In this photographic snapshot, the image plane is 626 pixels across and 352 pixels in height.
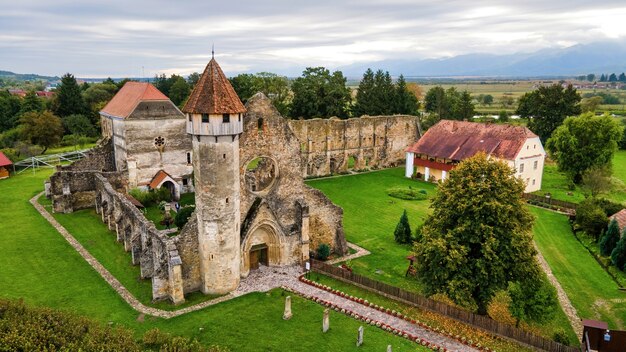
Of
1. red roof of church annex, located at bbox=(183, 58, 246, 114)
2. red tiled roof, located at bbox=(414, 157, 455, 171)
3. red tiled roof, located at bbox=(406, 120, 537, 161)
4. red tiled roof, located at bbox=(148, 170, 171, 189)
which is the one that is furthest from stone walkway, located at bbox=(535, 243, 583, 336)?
red tiled roof, located at bbox=(148, 170, 171, 189)

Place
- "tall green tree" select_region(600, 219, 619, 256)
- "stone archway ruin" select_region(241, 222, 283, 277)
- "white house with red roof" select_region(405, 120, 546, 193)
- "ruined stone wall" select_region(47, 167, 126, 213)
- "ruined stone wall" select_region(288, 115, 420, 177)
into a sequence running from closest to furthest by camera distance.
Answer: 1. "stone archway ruin" select_region(241, 222, 283, 277)
2. "tall green tree" select_region(600, 219, 619, 256)
3. "ruined stone wall" select_region(47, 167, 126, 213)
4. "white house with red roof" select_region(405, 120, 546, 193)
5. "ruined stone wall" select_region(288, 115, 420, 177)

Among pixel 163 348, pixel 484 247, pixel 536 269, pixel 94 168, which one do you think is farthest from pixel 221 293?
pixel 94 168

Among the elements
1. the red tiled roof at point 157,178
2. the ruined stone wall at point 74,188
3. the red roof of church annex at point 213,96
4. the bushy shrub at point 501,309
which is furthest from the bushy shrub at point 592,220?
the ruined stone wall at point 74,188

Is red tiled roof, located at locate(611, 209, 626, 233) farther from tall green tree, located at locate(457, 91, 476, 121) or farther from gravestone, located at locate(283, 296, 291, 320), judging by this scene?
tall green tree, located at locate(457, 91, 476, 121)

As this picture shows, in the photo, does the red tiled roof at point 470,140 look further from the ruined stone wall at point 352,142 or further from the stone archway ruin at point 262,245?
the stone archway ruin at point 262,245

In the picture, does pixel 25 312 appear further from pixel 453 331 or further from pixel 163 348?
pixel 453 331

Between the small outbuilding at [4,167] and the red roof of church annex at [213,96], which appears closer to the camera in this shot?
the red roof of church annex at [213,96]

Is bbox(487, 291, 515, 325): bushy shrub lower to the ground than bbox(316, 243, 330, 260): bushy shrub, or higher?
lower
